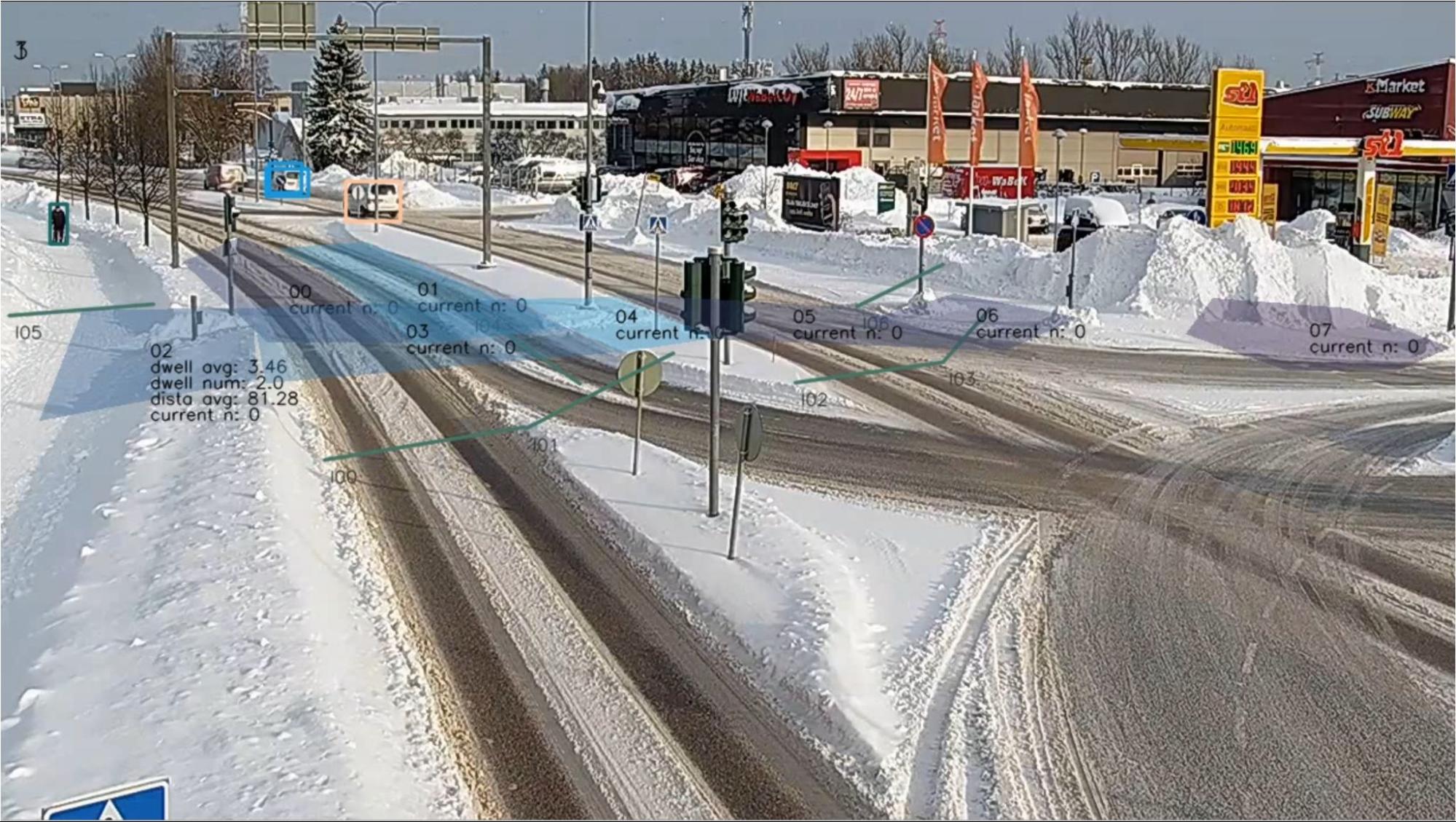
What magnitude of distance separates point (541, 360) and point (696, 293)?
35.5 feet

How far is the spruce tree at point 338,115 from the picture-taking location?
280 feet

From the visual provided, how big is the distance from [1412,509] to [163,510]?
13.5 metres

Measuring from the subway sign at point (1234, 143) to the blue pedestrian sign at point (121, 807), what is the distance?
106 ft

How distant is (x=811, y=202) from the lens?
4831cm

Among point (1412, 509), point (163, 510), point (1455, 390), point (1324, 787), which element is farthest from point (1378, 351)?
point (163, 510)

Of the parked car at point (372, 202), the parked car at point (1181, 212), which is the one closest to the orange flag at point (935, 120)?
the parked car at point (1181, 212)

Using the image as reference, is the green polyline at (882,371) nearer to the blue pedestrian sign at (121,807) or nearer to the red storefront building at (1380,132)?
the blue pedestrian sign at (121,807)

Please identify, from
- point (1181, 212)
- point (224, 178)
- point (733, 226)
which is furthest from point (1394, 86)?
point (224, 178)

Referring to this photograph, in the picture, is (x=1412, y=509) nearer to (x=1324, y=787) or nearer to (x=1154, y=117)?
(x=1324, y=787)

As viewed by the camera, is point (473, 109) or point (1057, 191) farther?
point (473, 109)

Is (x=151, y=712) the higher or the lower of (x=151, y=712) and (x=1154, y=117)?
the lower

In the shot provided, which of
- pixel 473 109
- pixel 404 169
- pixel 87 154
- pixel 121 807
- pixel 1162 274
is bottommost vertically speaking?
pixel 121 807

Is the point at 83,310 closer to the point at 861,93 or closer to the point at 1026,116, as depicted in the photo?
the point at 1026,116

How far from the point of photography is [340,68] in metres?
84.6
